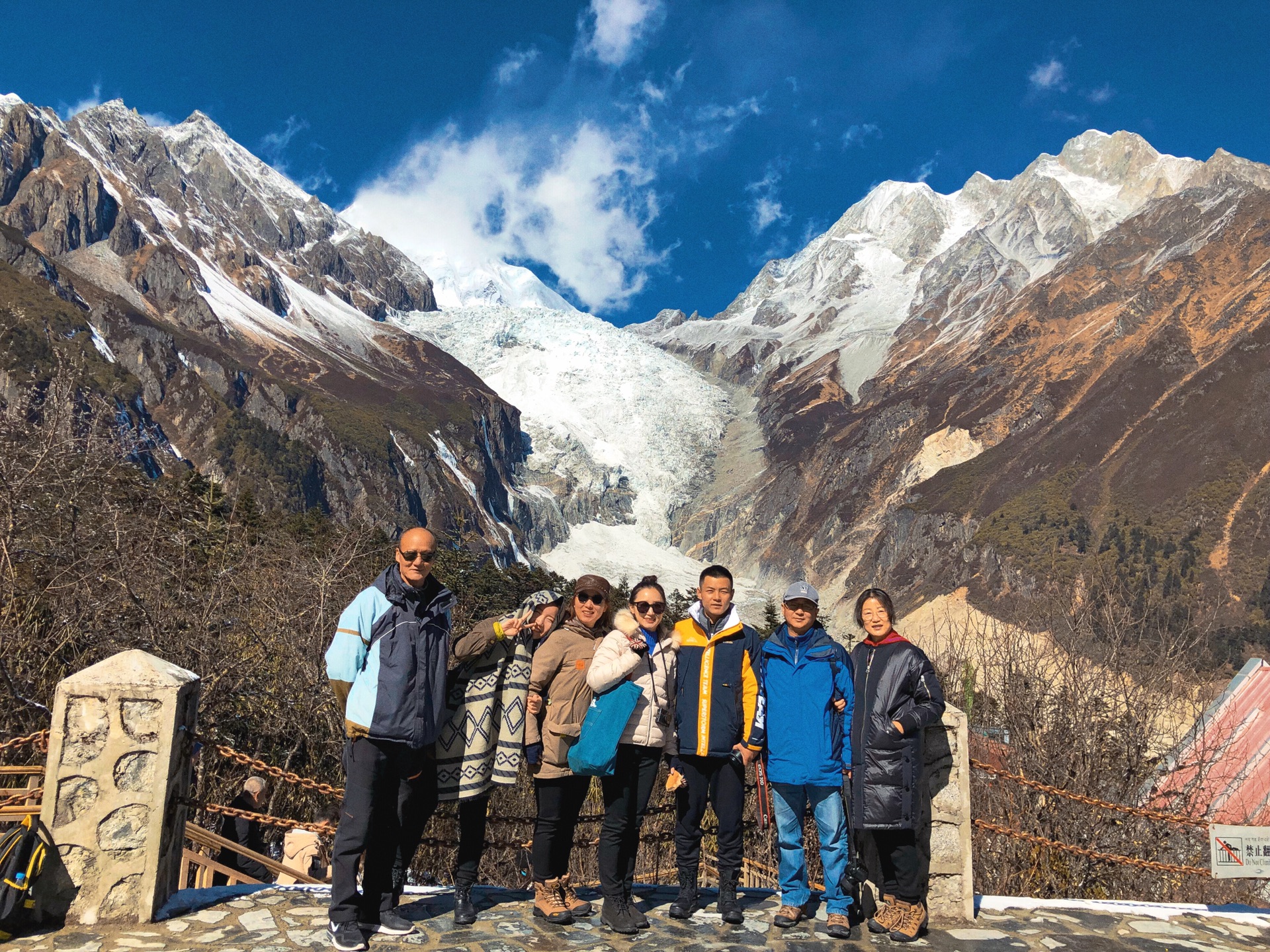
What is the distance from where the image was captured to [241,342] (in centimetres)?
11169

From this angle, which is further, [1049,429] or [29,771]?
[1049,429]

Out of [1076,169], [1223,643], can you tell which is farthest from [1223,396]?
[1076,169]

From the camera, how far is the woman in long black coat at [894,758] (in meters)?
4.81

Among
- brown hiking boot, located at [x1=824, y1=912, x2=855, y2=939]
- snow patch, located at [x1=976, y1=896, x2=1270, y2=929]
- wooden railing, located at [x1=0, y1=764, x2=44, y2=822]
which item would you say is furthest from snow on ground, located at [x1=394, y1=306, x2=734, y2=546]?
wooden railing, located at [x1=0, y1=764, x2=44, y2=822]

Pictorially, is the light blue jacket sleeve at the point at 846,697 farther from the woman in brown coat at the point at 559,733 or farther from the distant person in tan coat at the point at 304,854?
the distant person in tan coat at the point at 304,854

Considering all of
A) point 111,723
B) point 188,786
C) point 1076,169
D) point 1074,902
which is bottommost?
point 1074,902

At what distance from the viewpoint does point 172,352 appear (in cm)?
8519

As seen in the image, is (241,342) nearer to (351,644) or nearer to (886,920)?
(351,644)

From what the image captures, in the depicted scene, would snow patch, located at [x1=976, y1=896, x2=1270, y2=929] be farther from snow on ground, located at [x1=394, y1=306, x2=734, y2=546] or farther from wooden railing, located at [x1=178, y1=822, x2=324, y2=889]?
snow on ground, located at [x1=394, y1=306, x2=734, y2=546]

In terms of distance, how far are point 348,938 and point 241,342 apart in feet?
389

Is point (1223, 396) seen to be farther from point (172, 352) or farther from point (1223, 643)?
point (172, 352)

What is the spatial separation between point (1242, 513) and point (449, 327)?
13685 cm

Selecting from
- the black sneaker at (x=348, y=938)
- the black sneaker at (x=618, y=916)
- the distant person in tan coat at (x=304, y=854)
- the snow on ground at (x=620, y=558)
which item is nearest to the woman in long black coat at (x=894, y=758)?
the black sneaker at (x=618, y=916)

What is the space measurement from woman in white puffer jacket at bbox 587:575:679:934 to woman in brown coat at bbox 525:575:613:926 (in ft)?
0.46
